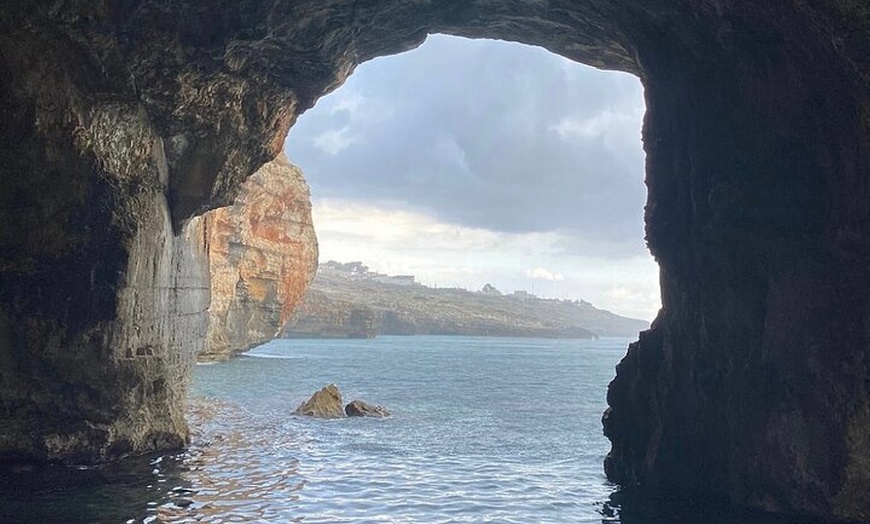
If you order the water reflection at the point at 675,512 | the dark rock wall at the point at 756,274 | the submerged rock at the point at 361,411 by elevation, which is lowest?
the submerged rock at the point at 361,411

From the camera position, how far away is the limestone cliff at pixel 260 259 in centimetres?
6781

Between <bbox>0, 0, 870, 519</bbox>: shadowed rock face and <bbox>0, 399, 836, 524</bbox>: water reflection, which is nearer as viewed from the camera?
<bbox>0, 0, 870, 519</bbox>: shadowed rock face

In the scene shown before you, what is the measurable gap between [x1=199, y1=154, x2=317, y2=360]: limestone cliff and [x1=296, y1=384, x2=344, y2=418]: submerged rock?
39.7 m

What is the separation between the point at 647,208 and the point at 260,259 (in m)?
59.5

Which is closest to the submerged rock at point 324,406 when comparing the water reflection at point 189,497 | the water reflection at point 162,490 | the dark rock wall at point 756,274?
the water reflection at point 162,490

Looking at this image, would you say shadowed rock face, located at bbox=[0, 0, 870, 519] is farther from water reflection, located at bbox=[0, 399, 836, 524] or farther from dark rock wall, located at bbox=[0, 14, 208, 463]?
water reflection, located at bbox=[0, 399, 836, 524]

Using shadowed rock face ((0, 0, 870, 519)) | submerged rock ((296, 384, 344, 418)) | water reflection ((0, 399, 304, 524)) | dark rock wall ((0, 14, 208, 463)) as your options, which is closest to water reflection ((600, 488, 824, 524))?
shadowed rock face ((0, 0, 870, 519))

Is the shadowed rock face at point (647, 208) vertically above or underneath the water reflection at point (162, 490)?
above

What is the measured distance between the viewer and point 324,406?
94.2 feet

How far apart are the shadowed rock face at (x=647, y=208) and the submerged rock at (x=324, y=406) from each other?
1054 cm

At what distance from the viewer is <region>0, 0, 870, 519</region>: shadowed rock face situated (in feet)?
39.5

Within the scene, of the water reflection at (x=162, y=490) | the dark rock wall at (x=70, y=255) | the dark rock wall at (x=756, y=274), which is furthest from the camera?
the dark rock wall at (x=70, y=255)

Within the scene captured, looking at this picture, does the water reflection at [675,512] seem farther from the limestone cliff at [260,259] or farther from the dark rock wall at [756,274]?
the limestone cliff at [260,259]

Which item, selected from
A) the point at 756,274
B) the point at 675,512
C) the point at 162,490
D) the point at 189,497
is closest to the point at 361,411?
the point at 162,490
